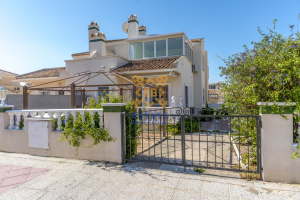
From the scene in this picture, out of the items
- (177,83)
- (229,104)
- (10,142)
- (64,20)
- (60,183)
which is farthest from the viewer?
(177,83)

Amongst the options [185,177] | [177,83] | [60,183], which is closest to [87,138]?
[60,183]

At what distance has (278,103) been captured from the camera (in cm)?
385

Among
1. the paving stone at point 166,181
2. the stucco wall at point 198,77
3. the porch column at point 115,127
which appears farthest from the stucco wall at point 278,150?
the stucco wall at point 198,77

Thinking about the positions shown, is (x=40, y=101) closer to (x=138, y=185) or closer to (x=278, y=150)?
(x=138, y=185)

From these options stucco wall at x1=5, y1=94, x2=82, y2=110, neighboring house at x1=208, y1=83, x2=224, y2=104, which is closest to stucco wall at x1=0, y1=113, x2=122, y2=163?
neighboring house at x1=208, y1=83, x2=224, y2=104

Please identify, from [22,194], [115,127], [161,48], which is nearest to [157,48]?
[161,48]

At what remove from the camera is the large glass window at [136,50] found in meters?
13.8

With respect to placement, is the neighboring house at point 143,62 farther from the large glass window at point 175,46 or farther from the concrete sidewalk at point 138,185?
the concrete sidewalk at point 138,185

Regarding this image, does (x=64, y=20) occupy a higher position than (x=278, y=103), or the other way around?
(x=64, y=20)

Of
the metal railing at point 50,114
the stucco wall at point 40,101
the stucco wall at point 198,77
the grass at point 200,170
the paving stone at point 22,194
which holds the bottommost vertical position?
the paving stone at point 22,194

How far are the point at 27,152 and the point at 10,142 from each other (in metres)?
0.87

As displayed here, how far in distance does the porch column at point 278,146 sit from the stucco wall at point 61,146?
3515 mm

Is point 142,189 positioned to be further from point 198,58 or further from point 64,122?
point 198,58

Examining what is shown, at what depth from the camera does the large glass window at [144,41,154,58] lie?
1354 centimetres
